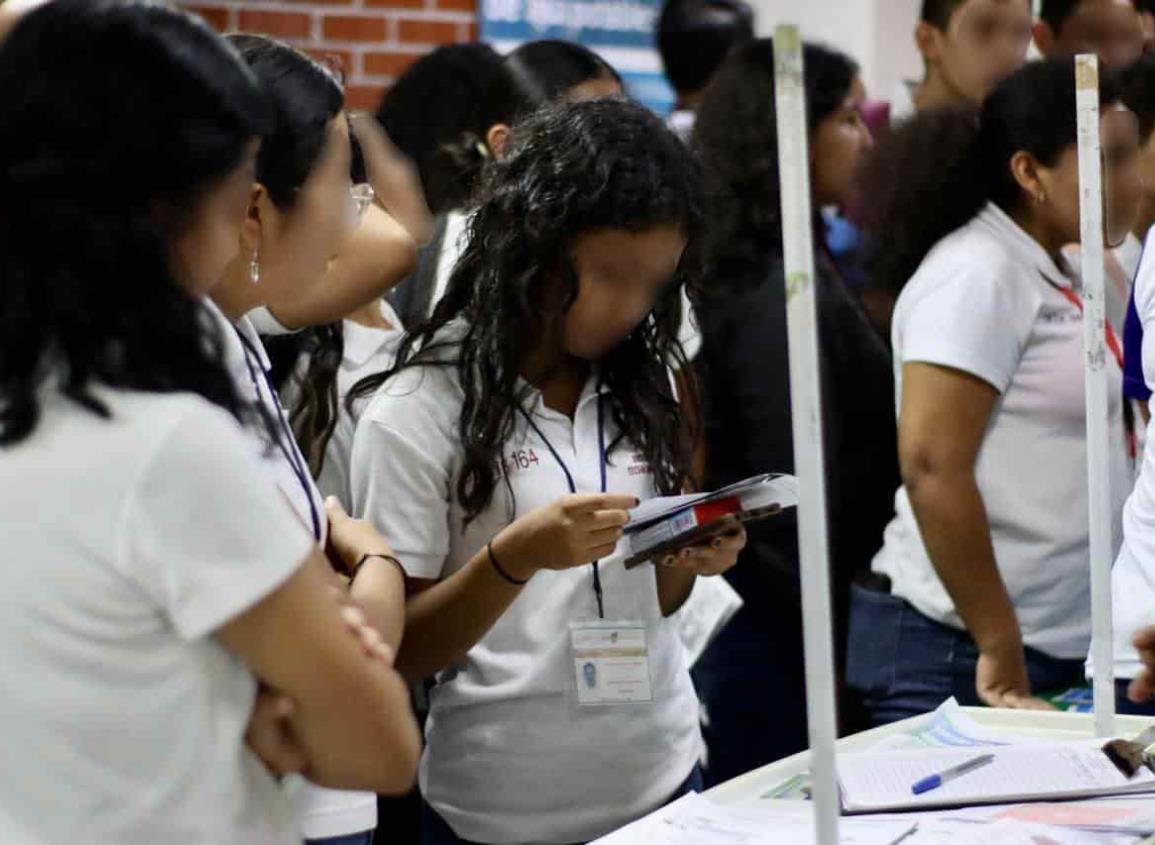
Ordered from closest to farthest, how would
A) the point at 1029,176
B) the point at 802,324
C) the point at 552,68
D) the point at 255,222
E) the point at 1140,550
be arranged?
the point at 802,324, the point at 255,222, the point at 1140,550, the point at 1029,176, the point at 552,68

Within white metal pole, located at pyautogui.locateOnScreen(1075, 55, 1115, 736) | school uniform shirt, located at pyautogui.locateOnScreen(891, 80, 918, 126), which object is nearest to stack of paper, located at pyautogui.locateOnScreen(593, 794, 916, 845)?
white metal pole, located at pyautogui.locateOnScreen(1075, 55, 1115, 736)

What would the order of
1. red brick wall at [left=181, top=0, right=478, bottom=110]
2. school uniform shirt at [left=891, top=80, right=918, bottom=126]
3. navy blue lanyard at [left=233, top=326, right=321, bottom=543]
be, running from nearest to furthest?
navy blue lanyard at [left=233, top=326, right=321, bottom=543], red brick wall at [left=181, top=0, right=478, bottom=110], school uniform shirt at [left=891, top=80, right=918, bottom=126]

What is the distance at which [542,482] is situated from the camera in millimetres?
1754

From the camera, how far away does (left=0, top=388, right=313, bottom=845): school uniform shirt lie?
3.27 feet

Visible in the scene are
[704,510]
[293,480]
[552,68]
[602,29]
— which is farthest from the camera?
[602,29]

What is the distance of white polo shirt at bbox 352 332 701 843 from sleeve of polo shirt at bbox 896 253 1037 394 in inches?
28.0

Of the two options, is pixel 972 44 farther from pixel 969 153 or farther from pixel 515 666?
pixel 515 666

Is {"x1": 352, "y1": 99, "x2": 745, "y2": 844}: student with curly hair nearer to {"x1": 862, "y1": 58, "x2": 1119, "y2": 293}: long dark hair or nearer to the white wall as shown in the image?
{"x1": 862, "y1": 58, "x2": 1119, "y2": 293}: long dark hair

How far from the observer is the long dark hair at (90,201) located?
103 cm

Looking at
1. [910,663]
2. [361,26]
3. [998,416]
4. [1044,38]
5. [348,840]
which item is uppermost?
[361,26]

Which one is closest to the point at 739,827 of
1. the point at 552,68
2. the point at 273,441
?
the point at 273,441

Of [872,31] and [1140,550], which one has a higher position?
[872,31]

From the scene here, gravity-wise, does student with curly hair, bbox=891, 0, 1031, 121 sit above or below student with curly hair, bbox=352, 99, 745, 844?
above

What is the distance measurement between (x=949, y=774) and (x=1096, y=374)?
442mm
